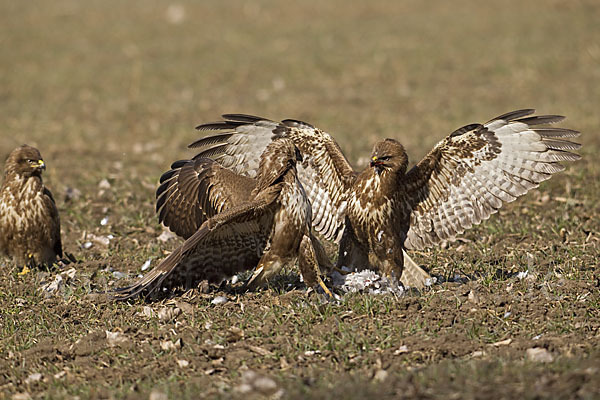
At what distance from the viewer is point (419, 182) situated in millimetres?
6562

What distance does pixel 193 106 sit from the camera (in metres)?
15.5

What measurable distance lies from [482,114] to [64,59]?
36.2 feet

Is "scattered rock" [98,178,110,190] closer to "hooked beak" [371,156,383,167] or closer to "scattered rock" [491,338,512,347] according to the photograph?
"hooked beak" [371,156,383,167]

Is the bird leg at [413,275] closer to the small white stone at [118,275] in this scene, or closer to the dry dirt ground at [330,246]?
the dry dirt ground at [330,246]

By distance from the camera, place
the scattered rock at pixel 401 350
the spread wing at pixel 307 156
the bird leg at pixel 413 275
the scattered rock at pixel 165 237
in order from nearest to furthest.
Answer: the scattered rock at pixel 401 350 < the bird leg at pixel 413 275 < the spread wing at pixel 307 156 < the scattered rock at pixel 165 237

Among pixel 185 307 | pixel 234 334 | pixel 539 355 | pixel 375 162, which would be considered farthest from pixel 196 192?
pixel 539 355

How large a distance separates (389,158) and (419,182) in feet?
1.57

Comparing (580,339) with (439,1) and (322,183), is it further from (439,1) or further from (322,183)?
(439,1)

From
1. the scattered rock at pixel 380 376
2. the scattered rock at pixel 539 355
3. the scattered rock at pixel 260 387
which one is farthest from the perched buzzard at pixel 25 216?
the scattered rock at pixel 539 355

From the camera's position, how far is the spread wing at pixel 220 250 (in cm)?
569

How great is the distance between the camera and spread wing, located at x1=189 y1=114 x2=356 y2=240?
6.71 metres

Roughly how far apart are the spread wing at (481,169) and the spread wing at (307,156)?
1.96 ft

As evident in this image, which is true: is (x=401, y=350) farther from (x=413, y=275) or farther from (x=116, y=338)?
(x=116, y=338)

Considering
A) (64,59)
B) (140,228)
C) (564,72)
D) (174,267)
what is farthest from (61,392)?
(64,59)
